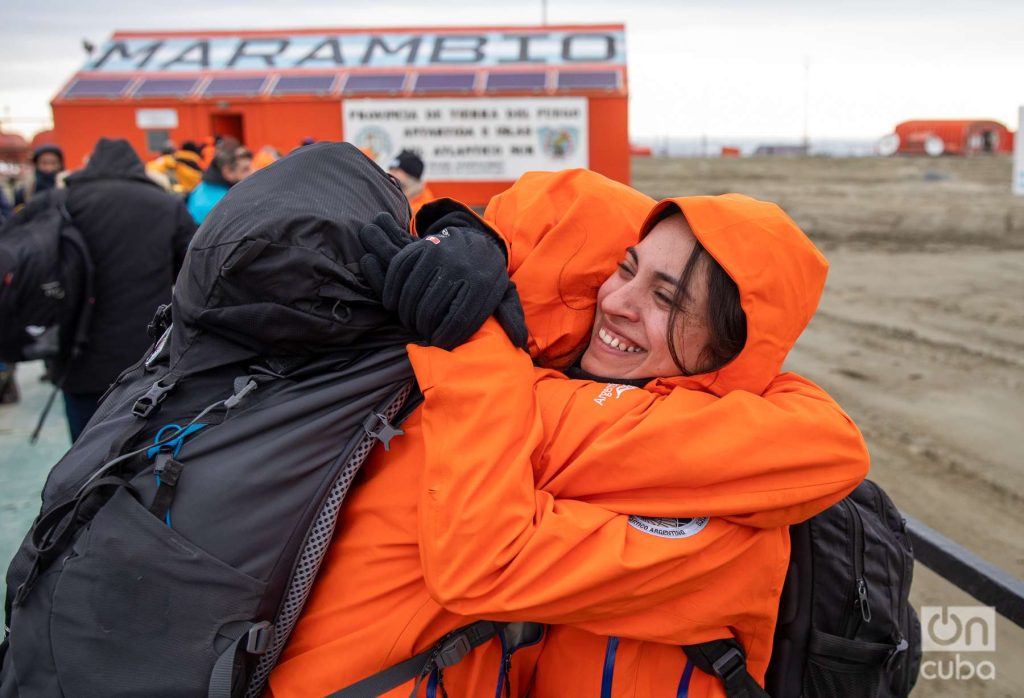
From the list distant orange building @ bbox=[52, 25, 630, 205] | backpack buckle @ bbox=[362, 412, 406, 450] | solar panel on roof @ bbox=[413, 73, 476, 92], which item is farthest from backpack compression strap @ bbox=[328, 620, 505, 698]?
solar panel on roof @ bbox=[413, 73, 476, 92]

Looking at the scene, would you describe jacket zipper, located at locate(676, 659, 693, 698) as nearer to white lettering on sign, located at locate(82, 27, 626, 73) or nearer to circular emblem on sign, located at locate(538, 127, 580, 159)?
circular emblem on sign, located at locate(538, 127, 580, 159)

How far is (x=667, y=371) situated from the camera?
167 centimetres

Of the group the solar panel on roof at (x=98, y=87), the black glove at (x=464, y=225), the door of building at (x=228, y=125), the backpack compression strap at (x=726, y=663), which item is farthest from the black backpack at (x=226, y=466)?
the solar panel on roof at (x=98, y=87)

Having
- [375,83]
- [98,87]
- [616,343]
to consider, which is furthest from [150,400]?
[98,87]

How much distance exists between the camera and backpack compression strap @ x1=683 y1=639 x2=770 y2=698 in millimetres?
1482

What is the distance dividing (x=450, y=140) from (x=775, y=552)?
9.49 meters

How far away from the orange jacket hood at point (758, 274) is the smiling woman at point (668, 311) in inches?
2.7

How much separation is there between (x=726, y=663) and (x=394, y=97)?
9907 millimetres

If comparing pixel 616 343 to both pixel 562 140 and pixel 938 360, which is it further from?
pixel 562 140

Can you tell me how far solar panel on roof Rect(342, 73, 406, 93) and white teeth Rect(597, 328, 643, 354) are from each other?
31.2 feet

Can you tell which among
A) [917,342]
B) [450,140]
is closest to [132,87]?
[450,140]

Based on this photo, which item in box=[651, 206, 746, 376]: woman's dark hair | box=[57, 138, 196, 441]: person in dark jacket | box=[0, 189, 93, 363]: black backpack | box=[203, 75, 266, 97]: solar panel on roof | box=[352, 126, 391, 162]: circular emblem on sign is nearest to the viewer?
box=[651, 206, 746, 376]: woman's dark hair

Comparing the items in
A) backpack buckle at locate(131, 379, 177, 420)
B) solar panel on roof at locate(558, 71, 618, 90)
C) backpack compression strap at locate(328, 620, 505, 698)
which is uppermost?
solar panel on roof at locate(558, 71, 618, 90)

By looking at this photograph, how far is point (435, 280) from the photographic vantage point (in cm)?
133
